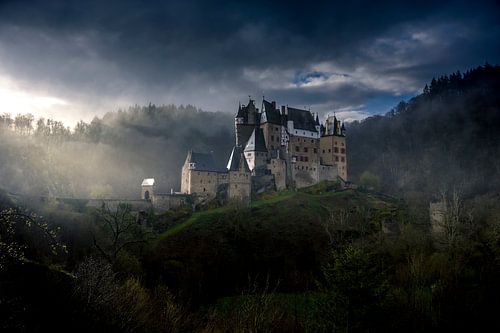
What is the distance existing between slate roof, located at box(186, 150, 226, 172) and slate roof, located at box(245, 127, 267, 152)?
6.47 metres

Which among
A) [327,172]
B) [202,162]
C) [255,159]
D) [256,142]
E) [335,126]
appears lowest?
[327,172]

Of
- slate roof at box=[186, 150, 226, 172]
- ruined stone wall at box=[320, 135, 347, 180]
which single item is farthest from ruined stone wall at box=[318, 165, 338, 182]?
slate roof at box=[186, 150, 226, 172]

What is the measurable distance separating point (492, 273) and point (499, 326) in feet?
16.5

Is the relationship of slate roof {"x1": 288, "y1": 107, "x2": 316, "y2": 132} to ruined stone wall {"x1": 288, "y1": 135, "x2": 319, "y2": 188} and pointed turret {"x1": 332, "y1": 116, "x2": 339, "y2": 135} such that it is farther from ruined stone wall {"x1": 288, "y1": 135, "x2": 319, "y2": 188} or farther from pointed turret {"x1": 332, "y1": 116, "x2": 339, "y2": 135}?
pointed turret {"x1": 332, "y1": 116, "x2": 339, "y2": 135}

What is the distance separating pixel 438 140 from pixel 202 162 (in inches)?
2712

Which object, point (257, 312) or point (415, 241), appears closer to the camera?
point (257, 312)

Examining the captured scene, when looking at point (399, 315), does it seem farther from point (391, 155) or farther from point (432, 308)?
point (391, 155)

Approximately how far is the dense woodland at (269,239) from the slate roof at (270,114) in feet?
43.0

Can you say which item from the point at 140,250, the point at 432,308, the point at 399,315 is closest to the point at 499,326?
the point at 432,308

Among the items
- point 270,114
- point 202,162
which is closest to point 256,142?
point 270,114

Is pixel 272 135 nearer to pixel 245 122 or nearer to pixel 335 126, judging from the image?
pixel 245 122

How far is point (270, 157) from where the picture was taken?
62000 mm

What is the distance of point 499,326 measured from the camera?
49.2ft

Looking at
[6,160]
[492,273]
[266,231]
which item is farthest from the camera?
[6,160]
